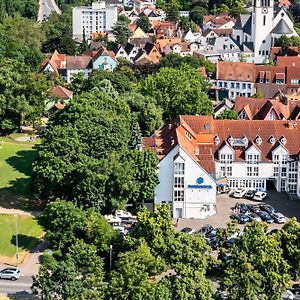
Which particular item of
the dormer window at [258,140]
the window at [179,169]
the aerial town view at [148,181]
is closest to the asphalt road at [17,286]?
the aerial town view at [148,181]

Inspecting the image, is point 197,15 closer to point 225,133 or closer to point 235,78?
point 235,78

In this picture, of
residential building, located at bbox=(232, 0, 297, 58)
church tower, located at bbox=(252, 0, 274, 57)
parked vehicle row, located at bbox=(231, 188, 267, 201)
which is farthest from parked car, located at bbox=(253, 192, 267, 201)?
church tower, located at bbox=(252, 0, 274, 57)

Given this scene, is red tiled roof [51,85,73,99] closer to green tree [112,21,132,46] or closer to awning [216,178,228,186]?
awning [216,178,228,186]

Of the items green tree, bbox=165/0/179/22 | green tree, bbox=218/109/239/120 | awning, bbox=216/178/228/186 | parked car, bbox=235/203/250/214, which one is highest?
green tree, bbox=165/0/179/22

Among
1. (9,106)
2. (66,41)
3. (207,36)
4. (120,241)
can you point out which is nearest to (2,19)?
(66,41)

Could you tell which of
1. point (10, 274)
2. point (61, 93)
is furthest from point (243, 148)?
point (61, 93)

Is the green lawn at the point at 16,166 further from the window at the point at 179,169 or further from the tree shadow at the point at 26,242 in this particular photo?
the window at the point at 179,169
